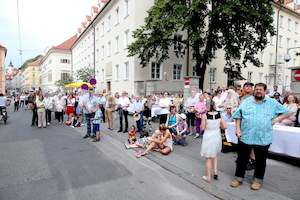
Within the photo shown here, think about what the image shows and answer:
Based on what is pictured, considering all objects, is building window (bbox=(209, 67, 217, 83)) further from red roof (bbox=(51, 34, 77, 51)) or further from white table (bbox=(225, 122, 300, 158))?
red roof (bbox=(51, 34, 77, 51))

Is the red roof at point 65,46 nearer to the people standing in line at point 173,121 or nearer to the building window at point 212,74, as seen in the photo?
the building window at point 212,74

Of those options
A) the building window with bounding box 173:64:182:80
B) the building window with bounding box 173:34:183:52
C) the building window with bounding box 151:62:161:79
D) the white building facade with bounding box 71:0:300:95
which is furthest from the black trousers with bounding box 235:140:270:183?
the building window with bounding box 173:64:182:80

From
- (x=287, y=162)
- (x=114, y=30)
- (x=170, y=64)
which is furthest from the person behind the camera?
(x=114, y=30)

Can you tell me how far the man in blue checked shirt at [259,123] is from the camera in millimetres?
3766

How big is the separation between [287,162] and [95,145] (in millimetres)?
6051

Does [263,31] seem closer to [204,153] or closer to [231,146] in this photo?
[231,146]

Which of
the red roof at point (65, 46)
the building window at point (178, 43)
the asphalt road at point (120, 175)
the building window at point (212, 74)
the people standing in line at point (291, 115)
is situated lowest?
the asphalt road at point (120, 175)

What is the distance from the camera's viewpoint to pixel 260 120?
3.78m

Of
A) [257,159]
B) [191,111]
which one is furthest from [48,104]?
[257,159]

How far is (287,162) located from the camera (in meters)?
5.41

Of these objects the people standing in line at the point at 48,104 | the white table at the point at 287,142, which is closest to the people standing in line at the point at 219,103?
the white table at the point at 287,142

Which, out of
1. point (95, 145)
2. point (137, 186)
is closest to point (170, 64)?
point (95, 145)

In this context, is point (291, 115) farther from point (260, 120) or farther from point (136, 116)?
point (136, 116)

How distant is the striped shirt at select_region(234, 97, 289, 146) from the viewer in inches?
148
